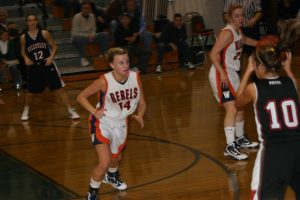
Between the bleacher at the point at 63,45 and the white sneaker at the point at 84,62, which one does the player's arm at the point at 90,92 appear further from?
the white sneaker at the point at 84,62

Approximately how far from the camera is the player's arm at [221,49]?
811 centimetres

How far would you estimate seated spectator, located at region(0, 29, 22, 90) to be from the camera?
14633 millimetres

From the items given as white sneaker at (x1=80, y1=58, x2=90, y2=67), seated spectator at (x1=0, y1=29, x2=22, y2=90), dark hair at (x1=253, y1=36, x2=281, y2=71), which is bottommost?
white sneaker at (x1=80, y1=58, x2=90, y2=67)

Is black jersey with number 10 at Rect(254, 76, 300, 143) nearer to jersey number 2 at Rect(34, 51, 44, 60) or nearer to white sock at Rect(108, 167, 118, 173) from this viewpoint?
white sock at Rect(108, 167, 118, 173)

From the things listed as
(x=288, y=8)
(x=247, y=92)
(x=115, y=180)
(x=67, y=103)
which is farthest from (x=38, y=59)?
(x=288, y=8)

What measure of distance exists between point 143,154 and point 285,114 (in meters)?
4.36

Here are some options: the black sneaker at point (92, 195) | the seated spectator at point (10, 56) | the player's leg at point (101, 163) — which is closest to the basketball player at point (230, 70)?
the player's leg at point (101, 163)

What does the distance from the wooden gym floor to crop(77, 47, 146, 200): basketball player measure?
2.22ft

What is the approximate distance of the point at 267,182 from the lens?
4848 mm

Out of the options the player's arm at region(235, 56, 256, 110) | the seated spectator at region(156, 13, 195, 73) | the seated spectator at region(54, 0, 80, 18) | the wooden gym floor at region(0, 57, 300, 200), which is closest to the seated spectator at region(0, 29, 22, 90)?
the wooden gym floor at region(0, 57, 300, 200)

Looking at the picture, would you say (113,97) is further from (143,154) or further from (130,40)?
(130,40)

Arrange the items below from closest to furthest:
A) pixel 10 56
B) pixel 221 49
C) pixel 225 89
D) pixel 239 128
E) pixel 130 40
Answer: pixel 221 49
pixel 225 89
pixel 239 128
pixel 10 56
pixel 130 40

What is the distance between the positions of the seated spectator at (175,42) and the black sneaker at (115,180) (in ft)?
29.6

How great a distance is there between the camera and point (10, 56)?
48.4 ft
